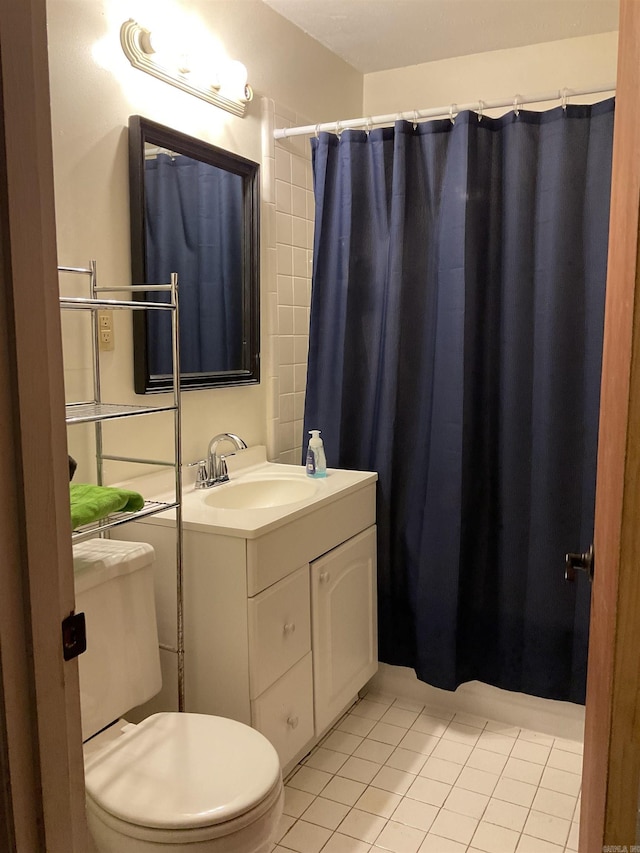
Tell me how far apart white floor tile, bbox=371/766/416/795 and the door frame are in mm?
1400

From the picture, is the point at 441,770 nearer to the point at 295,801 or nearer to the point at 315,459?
the point at 295,801

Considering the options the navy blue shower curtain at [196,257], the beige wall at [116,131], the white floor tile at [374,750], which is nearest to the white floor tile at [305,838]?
the white floor tile at [374,750]

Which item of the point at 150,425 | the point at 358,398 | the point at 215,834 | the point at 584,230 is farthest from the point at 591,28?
the point at 215,834

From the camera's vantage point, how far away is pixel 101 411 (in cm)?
173

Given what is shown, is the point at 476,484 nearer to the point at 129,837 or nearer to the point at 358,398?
the point at 358,398

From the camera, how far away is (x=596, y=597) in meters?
1.16

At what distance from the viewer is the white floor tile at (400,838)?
1.80m

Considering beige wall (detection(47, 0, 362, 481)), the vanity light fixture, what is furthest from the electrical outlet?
the vanity light fixture

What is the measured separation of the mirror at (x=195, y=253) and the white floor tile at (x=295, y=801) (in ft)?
4.00

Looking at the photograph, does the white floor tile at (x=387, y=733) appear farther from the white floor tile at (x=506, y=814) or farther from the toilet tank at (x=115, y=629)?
the toilet tank at (x=115, y=629)

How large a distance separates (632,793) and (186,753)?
987 mm

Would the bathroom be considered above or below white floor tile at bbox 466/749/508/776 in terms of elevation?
above

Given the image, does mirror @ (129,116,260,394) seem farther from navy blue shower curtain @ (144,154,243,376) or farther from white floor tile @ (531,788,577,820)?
white floor tile @ (531,788,577,820)

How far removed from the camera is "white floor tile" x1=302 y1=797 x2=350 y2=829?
6.22ft
